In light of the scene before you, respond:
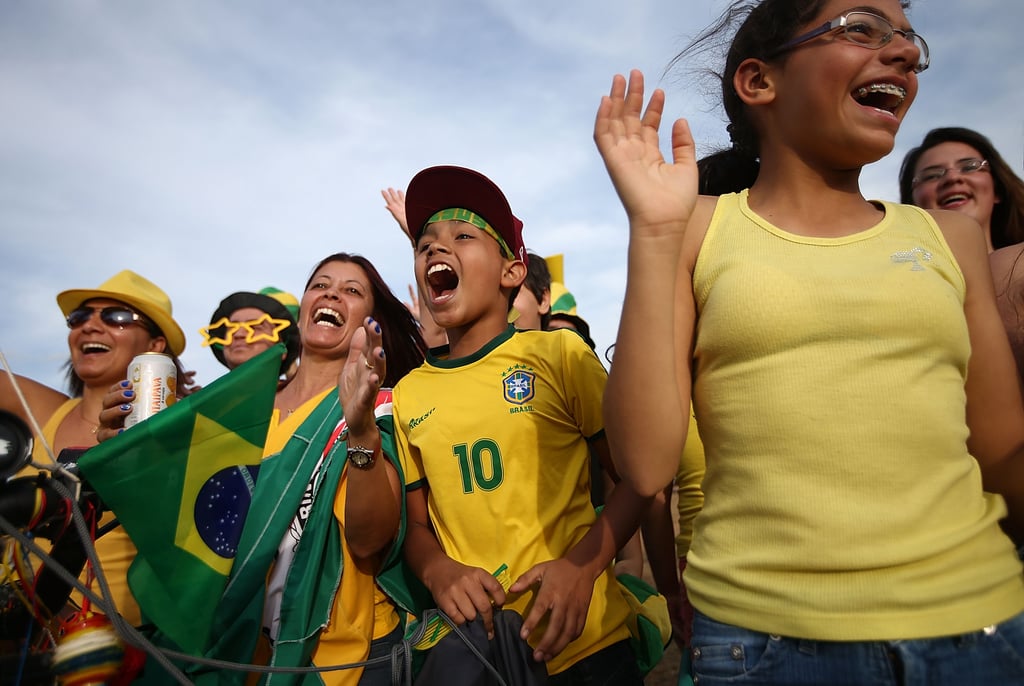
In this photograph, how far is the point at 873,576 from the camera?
122 cm

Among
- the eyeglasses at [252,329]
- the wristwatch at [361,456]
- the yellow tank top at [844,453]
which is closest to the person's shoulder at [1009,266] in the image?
the yellow tank top at [844,453]

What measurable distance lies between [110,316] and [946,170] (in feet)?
14.2

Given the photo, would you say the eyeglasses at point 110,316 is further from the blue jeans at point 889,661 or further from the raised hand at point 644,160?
the blue jeans at point 889,661

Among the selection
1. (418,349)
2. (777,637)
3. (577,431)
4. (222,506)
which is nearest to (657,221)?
(777,637)

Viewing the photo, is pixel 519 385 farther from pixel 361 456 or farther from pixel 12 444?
pixel 12 444

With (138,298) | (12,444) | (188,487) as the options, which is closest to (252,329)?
(138,298)

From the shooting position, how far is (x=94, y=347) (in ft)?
12.3

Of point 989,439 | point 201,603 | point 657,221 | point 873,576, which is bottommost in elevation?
point 201,603

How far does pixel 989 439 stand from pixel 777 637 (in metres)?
0.69

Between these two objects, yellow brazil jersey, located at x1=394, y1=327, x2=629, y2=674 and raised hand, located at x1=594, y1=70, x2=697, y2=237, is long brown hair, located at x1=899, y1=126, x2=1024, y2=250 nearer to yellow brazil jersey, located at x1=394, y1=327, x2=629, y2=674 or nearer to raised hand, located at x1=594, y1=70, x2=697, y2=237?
yellow brazil jersey, located at x1=394, y1=327, x2=629, y2=674

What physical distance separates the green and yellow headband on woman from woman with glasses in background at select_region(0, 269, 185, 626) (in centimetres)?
192

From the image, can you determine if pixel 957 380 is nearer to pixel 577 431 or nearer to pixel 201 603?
pixel 577 431

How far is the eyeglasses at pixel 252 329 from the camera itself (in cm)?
448

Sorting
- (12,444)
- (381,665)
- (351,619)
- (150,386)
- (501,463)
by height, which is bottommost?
(381,665)
